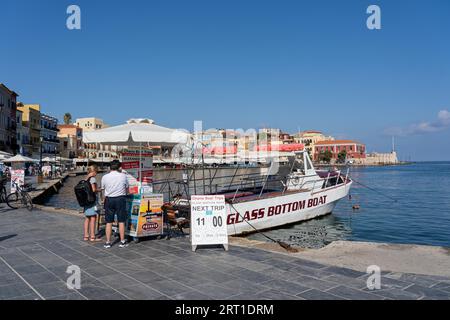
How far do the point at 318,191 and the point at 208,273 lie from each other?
42.8 feet

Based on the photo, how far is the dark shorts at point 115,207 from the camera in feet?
25.0

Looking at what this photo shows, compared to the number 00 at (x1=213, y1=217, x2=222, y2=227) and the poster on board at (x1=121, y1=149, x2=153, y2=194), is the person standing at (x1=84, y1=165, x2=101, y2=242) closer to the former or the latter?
the poster on board at (x1=121, y1=149, x2=153, y2=194)

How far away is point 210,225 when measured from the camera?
7.62 metres

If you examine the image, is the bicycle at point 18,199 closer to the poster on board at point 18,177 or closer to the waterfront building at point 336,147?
the poster on board at point 18,177

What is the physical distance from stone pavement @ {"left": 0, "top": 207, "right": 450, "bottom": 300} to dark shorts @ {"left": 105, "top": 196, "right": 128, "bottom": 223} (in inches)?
25.6

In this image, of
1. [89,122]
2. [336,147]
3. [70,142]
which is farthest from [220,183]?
[336,147]

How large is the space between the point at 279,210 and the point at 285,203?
50cm

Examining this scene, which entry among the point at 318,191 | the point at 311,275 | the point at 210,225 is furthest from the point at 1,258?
the point at 318,191

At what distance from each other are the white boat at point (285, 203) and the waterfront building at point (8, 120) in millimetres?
52971

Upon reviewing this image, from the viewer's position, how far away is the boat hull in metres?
13.5

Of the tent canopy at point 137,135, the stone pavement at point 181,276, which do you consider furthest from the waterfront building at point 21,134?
the stone pavement at point 181,276

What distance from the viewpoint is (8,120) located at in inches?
2384

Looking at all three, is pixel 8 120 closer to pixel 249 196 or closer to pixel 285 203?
pixel 249 196
